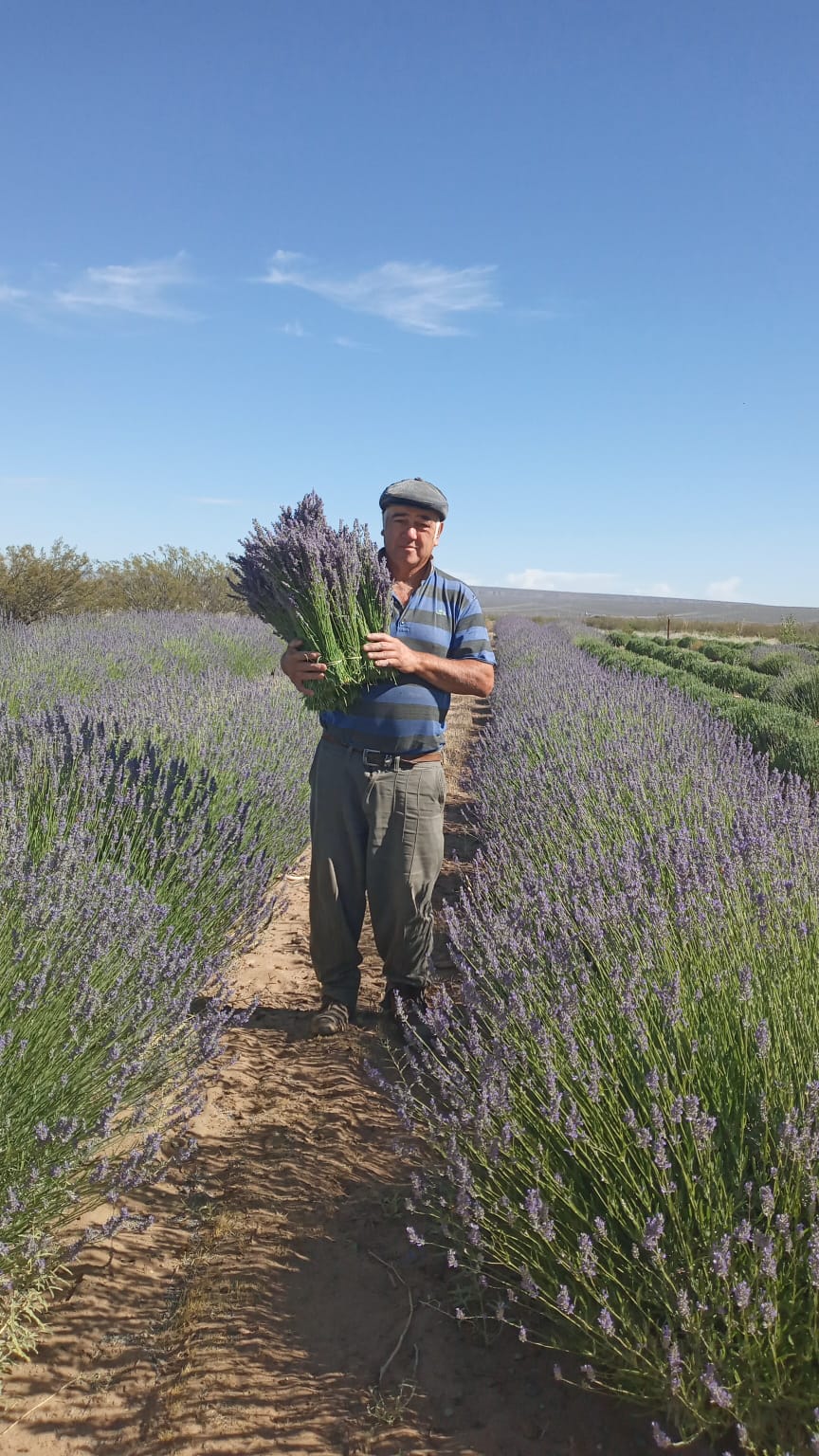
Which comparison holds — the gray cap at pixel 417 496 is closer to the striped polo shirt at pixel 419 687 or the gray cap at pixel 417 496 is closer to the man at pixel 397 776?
the man at pixel 397 776

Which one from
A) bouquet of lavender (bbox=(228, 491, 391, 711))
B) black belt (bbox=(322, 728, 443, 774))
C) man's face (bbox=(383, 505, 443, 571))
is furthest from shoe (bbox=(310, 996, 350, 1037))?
man's face (bbox=(383, 505, 443, 571))

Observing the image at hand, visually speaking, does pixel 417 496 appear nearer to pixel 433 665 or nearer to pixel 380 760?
pixel 433 665

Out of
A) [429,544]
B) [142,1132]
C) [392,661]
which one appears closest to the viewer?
[142,1132]

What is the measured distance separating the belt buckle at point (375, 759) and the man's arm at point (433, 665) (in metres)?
0.28

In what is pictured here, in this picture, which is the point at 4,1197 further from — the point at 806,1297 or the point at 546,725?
the point at 546,725

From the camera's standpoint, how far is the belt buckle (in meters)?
2.92

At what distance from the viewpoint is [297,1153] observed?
241cm

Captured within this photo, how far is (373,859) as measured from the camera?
2.99 m

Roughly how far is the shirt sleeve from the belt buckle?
0.42 metres

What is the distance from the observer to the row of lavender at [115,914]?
1.75 meters

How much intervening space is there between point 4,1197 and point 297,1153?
0.92 meters

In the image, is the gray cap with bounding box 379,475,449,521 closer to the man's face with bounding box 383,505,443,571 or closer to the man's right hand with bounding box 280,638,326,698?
the man's face with bounding box 383,505,443,571

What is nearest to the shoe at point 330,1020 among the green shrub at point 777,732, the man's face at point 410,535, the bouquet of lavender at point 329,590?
the bouquet of lavender at point 329,590

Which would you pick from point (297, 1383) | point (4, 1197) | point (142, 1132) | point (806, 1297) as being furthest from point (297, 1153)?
point (806, 1297)
